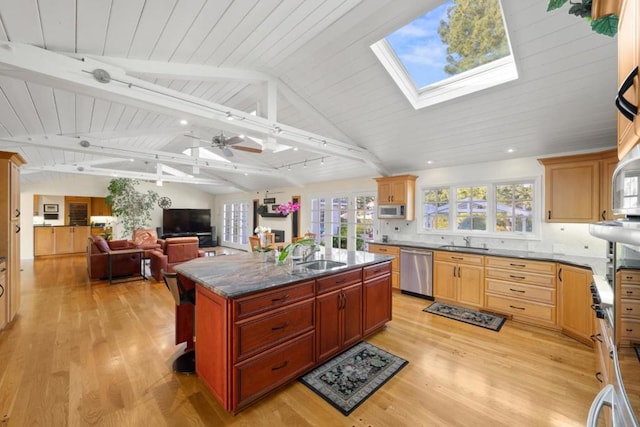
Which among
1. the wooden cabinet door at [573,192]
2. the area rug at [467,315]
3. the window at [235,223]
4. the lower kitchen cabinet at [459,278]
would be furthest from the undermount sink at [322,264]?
the window at [235,223]

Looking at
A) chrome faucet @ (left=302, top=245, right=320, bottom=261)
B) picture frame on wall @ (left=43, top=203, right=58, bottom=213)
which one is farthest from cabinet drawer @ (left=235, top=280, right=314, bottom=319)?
picture frame on wall @ (left=43, top=203, right=58, bottom=213)

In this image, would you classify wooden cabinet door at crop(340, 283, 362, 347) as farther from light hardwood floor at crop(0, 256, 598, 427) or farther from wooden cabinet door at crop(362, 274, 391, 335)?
light hardwood floor at crop(0, 256, 598, 427)

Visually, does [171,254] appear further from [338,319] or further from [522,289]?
[522,289]

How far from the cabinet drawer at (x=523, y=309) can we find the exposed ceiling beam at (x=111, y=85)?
3.77 metres

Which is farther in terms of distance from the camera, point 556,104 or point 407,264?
point 407,264

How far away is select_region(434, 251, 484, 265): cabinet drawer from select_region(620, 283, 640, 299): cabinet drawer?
3.15 meters

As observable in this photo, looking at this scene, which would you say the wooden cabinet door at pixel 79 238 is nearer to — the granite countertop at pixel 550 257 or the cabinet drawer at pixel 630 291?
the granite countertop at pixel 550 257

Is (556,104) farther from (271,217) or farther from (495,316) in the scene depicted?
(271,217)

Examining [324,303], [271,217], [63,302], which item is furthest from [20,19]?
[271,217]

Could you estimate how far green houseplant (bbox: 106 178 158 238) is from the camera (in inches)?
353

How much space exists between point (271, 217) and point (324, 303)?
22.5 ft

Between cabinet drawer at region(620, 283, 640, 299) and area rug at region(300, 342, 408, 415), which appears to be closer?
cabinet drawer at region(620, 283, 640, 299)

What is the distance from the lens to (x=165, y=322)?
3520 mm

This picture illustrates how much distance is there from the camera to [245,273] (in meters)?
2.38
